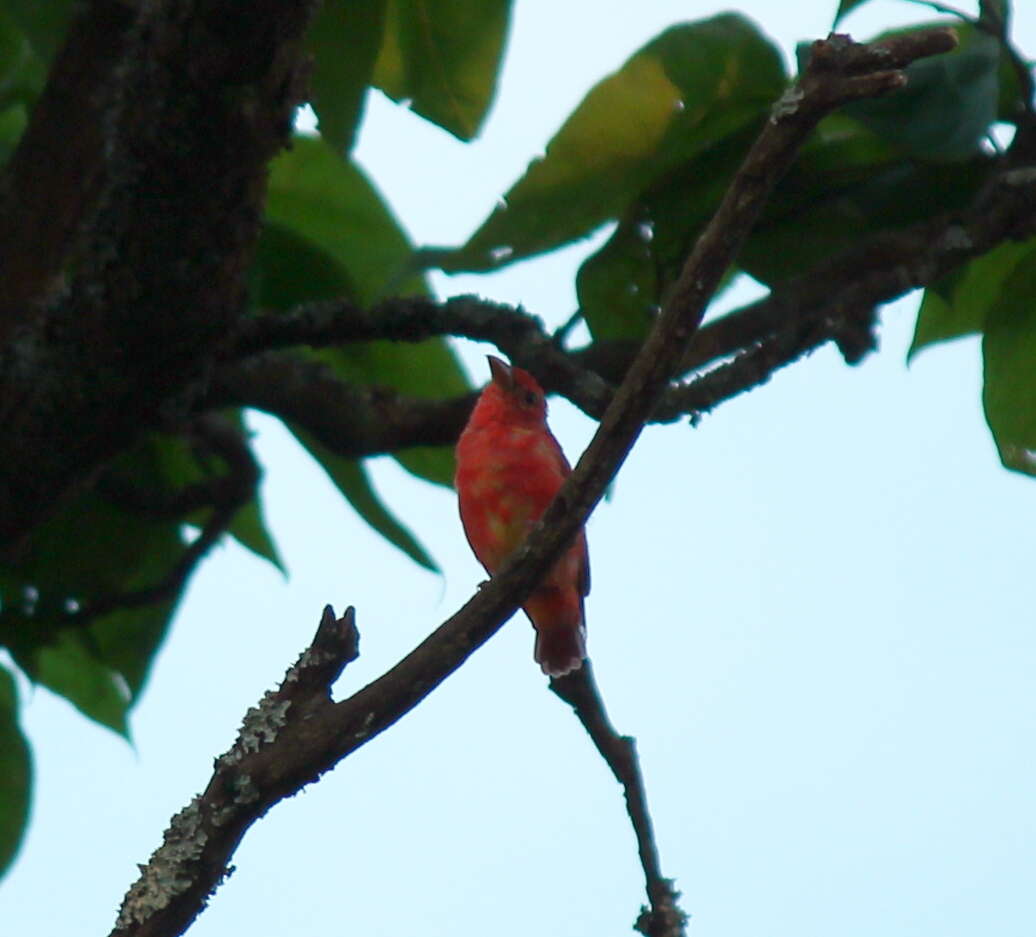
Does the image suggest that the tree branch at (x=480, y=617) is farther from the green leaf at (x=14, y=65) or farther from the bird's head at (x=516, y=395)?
the green leaf at (x=14, y=65)

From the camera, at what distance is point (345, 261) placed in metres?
2.41

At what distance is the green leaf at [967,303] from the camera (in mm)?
2037

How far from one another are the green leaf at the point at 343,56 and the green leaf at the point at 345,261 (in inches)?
15.1

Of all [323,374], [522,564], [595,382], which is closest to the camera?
[522,564]

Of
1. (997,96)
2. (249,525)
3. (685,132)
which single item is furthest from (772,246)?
(249,525)

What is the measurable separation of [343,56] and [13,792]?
3.76 feet

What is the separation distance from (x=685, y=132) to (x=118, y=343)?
2.23 ft

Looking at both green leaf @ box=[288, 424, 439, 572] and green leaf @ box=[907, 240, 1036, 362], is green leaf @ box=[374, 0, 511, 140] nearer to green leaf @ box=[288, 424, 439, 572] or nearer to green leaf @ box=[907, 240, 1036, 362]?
green leaf @ box=[288, 424, 439, 572]

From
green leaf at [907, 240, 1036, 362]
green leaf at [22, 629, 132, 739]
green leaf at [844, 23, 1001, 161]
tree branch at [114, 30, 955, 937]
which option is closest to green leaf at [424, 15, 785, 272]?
green leaf at [844, 23, 1001, 161]

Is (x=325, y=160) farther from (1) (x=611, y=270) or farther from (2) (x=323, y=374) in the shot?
(1) (x=611, y=270)

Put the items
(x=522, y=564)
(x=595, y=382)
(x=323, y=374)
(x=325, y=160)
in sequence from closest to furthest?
(x=522, y=564)
(x=595, y=382)
(x=323, y=374)
(x=325, y=160)

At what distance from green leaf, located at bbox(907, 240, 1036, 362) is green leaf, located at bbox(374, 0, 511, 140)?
0.62 meters

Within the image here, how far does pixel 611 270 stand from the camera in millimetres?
1881

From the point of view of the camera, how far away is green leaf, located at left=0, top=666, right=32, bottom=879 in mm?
2268
